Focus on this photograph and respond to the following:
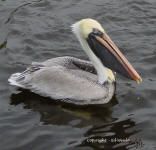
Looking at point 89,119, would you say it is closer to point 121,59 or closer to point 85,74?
point 85,74

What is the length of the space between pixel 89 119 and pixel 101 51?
1.14 m

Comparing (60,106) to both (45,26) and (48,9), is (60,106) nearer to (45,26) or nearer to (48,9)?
(45,26)

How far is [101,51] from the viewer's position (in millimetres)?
6938

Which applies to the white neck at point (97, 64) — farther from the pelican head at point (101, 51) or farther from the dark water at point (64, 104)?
the dark water at point (64, 104)

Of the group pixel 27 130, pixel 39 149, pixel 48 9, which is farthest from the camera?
pixel 48 9

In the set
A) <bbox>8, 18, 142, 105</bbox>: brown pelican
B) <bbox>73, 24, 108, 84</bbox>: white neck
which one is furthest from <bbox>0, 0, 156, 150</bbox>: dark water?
<bbox>73, 24, 108, 84</bbox>: white neck

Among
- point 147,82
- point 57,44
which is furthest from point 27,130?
point 57,44

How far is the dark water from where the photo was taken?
612cm

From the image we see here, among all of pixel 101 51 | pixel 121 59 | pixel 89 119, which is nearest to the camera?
pixel 89 119

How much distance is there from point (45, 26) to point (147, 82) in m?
3.04

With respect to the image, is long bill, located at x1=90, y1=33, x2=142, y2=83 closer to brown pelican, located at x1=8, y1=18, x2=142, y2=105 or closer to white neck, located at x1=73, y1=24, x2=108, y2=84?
brown pelican, located at x1=8, y1=18, x2=142, y2=105

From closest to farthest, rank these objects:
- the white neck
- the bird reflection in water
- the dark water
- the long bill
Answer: the bird reflection in water → the dark water → the long bill → the white neck

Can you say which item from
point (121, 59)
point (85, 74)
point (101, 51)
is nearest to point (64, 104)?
point (85, 74)

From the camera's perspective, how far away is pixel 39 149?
19.4 ft
